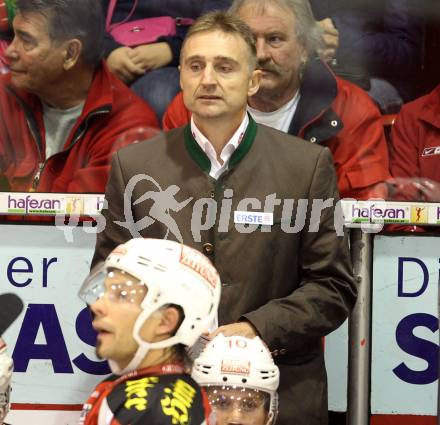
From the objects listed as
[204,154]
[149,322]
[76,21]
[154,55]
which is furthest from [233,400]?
[76,21]

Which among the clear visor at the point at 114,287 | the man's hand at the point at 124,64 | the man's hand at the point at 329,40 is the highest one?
the man's hand at the point at 329,40

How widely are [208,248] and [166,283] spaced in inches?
27.0

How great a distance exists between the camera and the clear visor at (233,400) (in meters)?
3.18

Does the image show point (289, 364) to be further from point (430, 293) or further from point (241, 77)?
point (430, 293)

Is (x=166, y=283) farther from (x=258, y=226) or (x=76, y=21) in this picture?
(x=76, y=21)

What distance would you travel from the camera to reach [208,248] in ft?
11.5

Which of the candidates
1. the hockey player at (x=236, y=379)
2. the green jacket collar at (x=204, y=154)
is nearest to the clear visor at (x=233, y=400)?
the hockey player at (x=236, y=379)

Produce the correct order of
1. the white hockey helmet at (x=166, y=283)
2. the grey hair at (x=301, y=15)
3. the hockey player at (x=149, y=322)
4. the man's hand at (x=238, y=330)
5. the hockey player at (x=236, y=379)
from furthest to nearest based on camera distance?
the grey hair at (x=301, y=15)
the man's hand at (x=238, y=330)
the hockey player at (x=236, y=379)
the white hockey helmet at (x=166, y=283)
the hockey player at (x=149, y=322)

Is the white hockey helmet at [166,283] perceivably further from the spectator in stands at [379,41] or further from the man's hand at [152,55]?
the spectator in stands at [379,41]

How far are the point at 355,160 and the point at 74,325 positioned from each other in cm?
139

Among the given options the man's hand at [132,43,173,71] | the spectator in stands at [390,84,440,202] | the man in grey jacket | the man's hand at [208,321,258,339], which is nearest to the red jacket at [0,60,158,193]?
the man's hand at [132,43,173,71]

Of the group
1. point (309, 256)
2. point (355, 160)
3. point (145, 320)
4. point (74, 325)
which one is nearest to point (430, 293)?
point (355, 160)

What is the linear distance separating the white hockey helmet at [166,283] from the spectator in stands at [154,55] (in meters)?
1.72

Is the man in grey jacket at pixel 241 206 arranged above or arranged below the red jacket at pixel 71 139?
below
